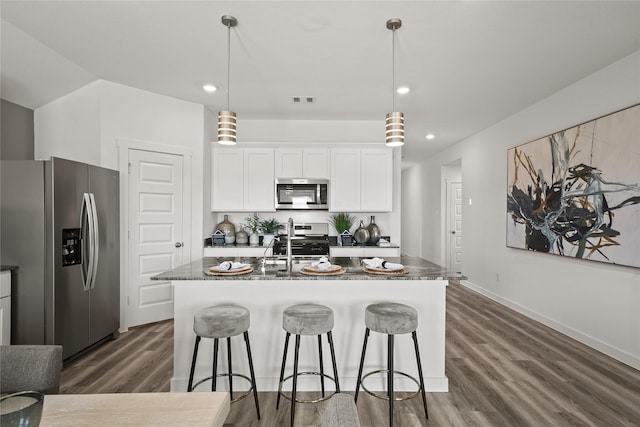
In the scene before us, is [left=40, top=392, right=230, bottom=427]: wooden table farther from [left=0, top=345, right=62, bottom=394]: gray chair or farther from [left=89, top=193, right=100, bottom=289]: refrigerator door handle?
[left=89, top=193, right=100, bottom=289]: refrigerator door handle

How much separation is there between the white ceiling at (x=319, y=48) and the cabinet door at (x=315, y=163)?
84cm

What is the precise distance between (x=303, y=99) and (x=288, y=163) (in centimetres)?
99

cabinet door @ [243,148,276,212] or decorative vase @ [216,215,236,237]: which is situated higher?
cabinet door @ [243,148,276,212]

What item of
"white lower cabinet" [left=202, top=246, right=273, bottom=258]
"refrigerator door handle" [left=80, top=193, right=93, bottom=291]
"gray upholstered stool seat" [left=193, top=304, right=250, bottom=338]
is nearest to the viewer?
"gray upholstered stool seat" [left=193, top=304, right=250, bottom=338]

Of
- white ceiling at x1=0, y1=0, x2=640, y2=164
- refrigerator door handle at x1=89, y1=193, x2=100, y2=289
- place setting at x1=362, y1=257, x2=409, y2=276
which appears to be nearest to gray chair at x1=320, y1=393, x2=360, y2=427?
place setting at x1=362, y1=257, x2=409, y2=276

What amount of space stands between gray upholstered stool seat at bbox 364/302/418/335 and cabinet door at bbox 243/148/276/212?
9.60 feet

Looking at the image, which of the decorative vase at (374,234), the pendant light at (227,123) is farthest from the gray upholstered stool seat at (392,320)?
the decorative vase at (374,234)

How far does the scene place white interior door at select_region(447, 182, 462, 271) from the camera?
7.09m

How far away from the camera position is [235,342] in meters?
2.49

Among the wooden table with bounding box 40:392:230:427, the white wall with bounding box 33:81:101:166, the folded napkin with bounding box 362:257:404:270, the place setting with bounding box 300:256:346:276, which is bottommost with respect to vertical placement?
the wooden table with bounding box 40:392:230:427

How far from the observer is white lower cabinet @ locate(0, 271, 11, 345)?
8.54ft

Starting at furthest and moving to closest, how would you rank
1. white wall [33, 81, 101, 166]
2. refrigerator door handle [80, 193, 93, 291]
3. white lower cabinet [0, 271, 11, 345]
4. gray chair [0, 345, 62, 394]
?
white wall [33, 81, 101, 166] < refrigerator door handle [80, 193, 93, 291] < white lower cabinet [0, 271, 11, 345] < gray chair [0, 345, 62, 394]

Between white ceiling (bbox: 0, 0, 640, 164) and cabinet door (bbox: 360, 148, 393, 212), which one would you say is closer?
white ceiling (bbox: 0, 0, 640, 164)

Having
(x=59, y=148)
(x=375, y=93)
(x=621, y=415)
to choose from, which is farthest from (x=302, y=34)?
(x=621, y=415)
